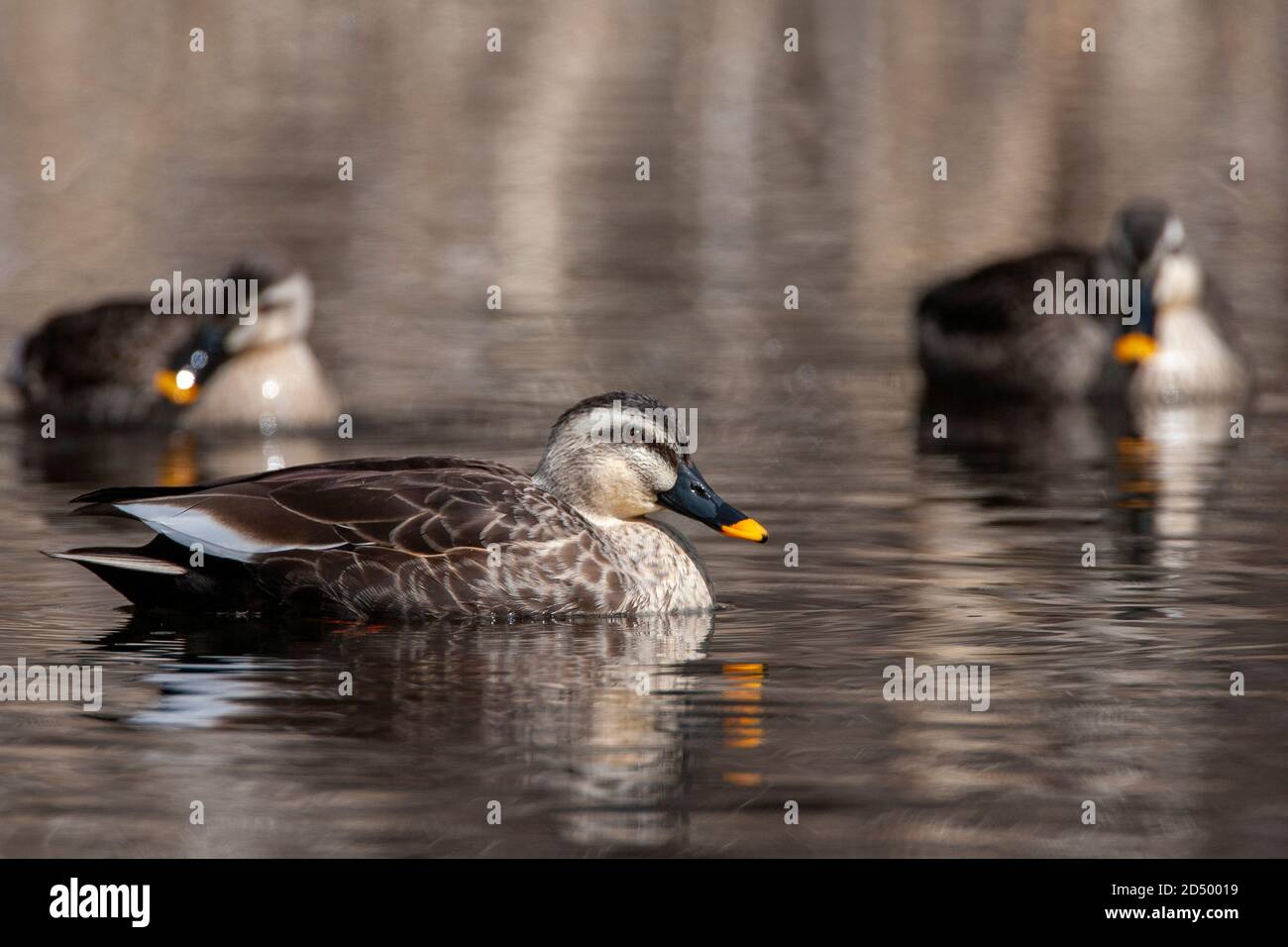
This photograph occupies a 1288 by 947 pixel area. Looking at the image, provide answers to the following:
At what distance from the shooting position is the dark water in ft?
27.8

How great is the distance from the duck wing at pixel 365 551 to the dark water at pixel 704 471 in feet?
0.55

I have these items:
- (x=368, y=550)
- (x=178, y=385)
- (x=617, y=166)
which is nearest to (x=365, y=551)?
(x=368, y=550)

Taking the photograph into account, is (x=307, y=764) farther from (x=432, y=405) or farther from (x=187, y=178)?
(x=187, y=178)

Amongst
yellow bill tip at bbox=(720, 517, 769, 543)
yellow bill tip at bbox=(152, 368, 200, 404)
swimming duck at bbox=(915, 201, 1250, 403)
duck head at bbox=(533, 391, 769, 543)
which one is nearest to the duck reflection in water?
yellow bill tip at bbox=(720, 517, 769, 543)

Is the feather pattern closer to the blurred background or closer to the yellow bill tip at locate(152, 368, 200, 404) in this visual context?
the yellow bill tip at locate(152, 368, 200, 404)

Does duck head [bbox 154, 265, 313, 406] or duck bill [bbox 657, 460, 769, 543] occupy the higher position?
duck head [bbox 154, 265, 313, 406]

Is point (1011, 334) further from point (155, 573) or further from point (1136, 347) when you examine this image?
point (155, 573)

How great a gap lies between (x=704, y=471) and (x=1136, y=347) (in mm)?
4591

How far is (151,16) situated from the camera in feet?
173

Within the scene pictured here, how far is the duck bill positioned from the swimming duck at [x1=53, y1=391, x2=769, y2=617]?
18cm

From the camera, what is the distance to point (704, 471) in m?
15.8

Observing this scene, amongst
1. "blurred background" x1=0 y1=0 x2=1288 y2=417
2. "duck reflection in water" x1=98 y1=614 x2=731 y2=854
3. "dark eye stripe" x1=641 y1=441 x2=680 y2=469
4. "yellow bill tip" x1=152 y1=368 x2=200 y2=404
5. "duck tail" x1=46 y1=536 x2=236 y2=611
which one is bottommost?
"duck reflection in water" x1=98 y1=614 x2=731 y2=854

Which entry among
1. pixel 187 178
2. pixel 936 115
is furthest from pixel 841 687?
pixel 936 115

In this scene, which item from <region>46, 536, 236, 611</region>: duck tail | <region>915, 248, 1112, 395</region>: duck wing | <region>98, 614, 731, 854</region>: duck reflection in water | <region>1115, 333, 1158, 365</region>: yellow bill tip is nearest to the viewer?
<region>98, 614, 731, 854</region>: duck reflection in water
